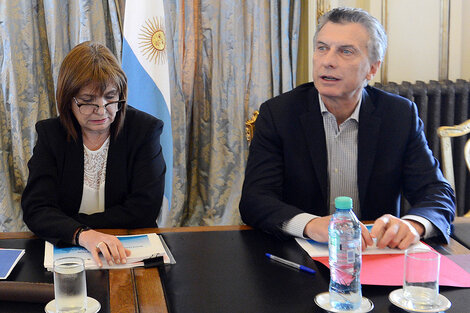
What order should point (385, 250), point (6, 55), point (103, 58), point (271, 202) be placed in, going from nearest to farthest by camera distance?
1. point (385, 250)
2. point (271, 202)
3. point (103, 58)
4. point (6, 55)

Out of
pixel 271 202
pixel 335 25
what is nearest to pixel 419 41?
pixel 335 25

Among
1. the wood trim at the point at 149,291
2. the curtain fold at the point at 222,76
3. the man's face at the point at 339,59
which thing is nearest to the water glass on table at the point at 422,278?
the wood trim at the point at 149,291

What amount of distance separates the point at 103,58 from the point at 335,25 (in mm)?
773

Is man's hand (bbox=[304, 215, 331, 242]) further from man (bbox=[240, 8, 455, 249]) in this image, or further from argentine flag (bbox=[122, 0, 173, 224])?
argentine flag (bbox=[122, 0, 173, 224])

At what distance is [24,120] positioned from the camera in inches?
135

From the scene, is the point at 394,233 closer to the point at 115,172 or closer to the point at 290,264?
the point at 290,264

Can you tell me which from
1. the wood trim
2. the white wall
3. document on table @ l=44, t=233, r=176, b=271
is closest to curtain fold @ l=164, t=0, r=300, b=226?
the white wall

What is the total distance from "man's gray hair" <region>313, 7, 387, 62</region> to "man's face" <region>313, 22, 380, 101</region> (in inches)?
0.6

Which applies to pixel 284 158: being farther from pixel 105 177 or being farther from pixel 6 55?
pixel 6 55

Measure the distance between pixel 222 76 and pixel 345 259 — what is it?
8.36 feet

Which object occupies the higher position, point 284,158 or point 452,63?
point 452,63

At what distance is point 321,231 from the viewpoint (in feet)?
5.24

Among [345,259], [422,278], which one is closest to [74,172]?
[345,259]

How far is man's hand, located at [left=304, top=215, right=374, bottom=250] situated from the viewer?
1.55 m
